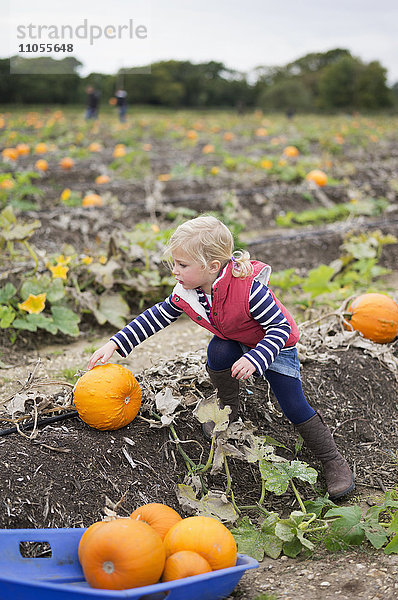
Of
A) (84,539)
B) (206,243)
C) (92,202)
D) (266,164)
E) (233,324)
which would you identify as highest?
(266,164)

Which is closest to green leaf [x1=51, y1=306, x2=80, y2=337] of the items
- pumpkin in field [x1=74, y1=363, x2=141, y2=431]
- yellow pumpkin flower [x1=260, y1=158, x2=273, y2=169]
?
pumpkin in field [x1=74, y1=363, x2=141, y2=431]

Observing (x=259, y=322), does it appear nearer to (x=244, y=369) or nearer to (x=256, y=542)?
(x=244, y=369)

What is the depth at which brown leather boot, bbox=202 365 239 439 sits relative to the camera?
3.13 metres

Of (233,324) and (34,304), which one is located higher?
(233,324)

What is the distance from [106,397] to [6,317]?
6.39ft

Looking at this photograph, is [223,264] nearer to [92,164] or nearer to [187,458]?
[187,458]

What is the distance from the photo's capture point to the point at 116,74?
45000 millimetres

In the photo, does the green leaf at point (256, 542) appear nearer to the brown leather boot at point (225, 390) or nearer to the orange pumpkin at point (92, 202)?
the brown leather boot at point (225, 390)

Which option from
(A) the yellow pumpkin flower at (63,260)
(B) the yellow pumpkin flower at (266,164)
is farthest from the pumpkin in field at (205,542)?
(B) the yellow pumpkin flower at (266,164)

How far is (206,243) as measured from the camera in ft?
9.07

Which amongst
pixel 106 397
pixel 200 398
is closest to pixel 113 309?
pixel 200 398

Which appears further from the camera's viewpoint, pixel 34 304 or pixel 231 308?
pixel 34 304

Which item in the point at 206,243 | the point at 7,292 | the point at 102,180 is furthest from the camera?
the point at 102,180

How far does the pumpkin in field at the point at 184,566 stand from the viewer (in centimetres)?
219
